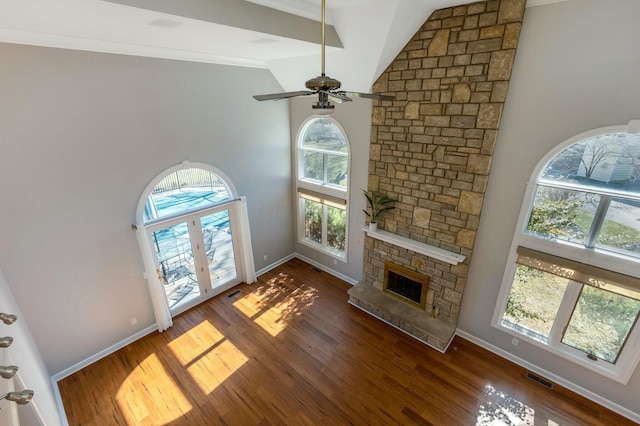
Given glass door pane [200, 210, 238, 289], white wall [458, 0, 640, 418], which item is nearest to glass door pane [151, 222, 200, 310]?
glass door pane [200, 210, 238, 289]

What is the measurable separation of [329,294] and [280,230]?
6.51 feet

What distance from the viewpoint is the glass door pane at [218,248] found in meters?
5.77

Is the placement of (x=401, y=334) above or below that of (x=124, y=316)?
below

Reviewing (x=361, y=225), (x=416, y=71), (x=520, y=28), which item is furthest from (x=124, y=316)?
(x=520, y=28)

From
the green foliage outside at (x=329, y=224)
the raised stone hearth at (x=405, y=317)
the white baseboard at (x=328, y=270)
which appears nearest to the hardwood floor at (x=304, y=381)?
the raised stone hearth at (x=405, y=317)

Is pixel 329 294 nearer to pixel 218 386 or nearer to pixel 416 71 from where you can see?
pixel 218 386

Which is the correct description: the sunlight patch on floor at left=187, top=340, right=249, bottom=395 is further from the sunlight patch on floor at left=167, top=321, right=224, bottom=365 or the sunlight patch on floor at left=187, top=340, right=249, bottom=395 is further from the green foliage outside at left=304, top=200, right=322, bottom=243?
the green foliage outside at left=304, top=200, right=322, bottom=243

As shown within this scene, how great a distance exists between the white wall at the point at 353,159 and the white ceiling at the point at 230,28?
2.00ft

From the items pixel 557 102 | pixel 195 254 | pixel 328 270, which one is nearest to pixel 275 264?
pixel 328 270

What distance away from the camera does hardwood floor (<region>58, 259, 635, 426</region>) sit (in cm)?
385

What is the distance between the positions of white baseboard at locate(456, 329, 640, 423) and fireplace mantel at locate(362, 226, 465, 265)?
152 centimetres

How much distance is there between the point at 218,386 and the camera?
425 cm

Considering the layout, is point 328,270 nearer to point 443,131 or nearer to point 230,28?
point 443,131

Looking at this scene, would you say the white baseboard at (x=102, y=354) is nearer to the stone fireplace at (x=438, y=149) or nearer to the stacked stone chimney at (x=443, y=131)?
the stone fireplace at (x=438, y=149)
